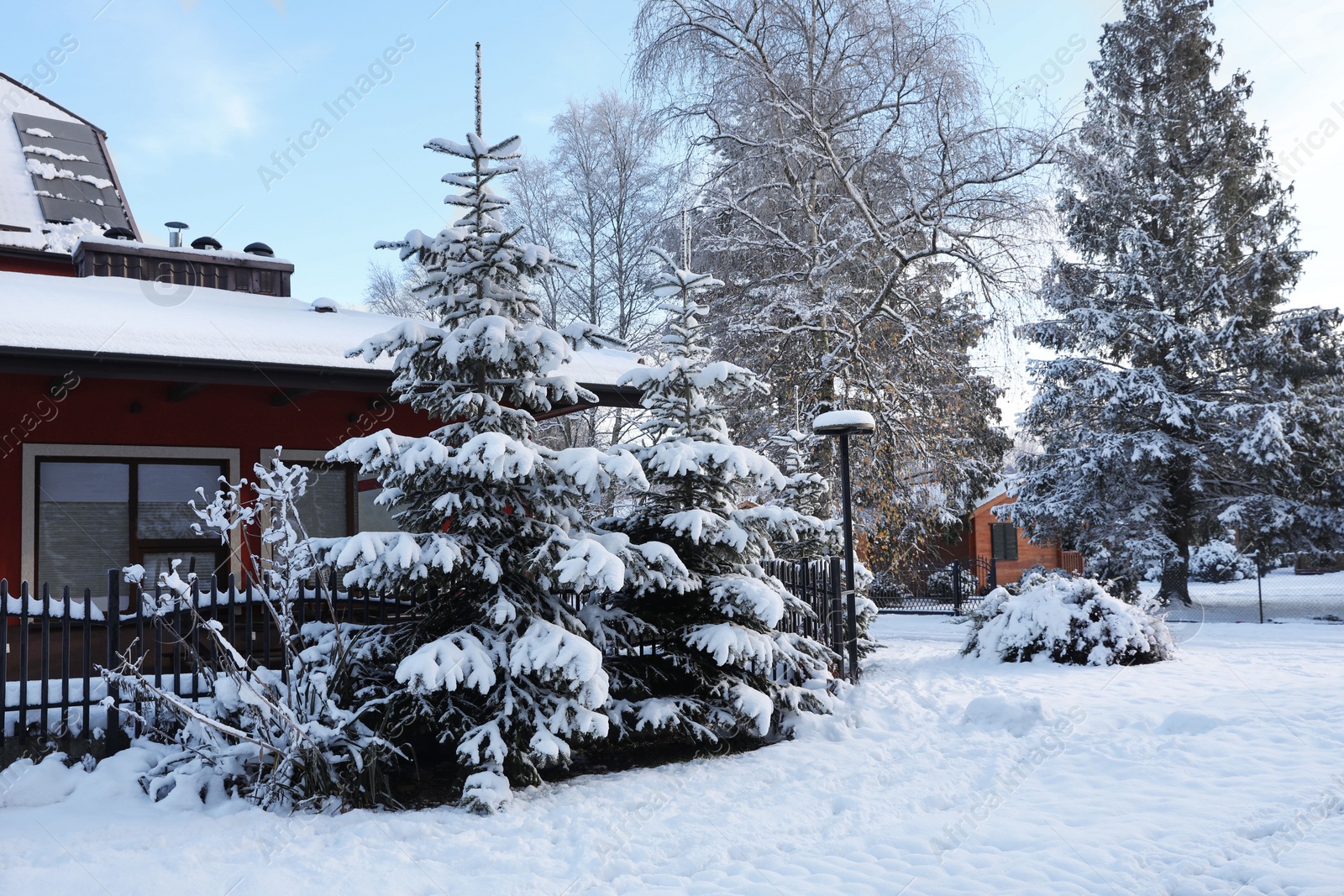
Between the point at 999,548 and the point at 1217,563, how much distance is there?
20.8 feet

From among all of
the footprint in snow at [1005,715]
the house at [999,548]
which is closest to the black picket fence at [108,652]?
the footprint in snow at [1005,715]

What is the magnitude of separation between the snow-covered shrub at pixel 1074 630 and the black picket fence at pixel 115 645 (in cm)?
471

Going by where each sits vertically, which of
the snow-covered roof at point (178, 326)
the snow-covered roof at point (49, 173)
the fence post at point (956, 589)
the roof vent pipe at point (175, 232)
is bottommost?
the fence post at point (956, 589)

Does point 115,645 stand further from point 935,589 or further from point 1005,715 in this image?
point 935,589

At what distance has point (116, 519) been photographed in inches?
351

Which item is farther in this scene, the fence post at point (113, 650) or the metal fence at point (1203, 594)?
the metal fence at point (1203, 594)

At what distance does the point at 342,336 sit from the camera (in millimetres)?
9531

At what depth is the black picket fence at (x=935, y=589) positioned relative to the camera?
901 inches

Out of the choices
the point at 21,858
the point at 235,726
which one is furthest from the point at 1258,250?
the point at 21,858

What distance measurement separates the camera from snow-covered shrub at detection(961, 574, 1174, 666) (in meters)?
10.7

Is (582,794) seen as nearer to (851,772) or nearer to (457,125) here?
(851,772)

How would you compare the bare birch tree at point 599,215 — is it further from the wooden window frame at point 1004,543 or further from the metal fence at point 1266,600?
the metal fence at point 1266,600

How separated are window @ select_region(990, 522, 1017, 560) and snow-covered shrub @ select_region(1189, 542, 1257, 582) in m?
5.28

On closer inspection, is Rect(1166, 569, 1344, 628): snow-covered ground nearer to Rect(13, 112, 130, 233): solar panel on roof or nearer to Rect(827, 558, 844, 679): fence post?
Rect(827, 558, 844, 679): fence post
